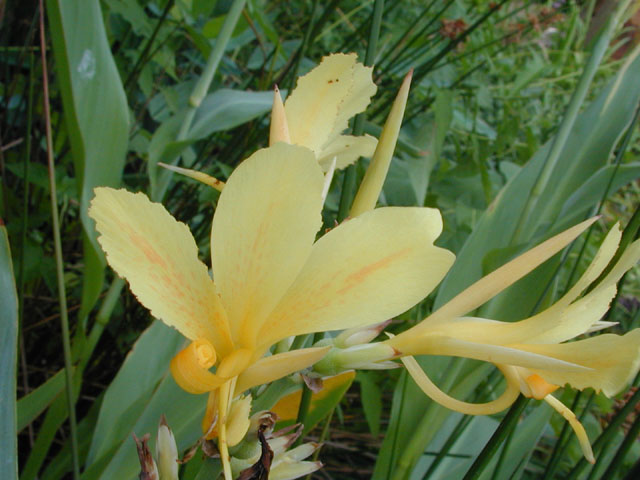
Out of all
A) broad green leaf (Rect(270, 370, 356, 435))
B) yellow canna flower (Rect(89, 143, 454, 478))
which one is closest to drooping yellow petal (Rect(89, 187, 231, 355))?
yellow canna flower (Rect(89, 143, 454, 478))

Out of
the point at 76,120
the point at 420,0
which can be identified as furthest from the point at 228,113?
the point at 420,0

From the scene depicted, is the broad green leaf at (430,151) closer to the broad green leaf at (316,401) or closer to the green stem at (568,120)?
the green stem at (568,120)

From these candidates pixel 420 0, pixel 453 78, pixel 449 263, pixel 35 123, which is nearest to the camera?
pixel 449 263

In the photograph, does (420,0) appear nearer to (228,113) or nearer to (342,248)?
(228,113)

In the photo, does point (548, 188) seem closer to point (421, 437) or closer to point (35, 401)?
point (421, 437)

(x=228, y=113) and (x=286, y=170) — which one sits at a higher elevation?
(x=286, y=170)

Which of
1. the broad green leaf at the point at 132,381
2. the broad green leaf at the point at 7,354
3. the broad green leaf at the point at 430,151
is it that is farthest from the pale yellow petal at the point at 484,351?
the broad green leaf at the point at 430,151

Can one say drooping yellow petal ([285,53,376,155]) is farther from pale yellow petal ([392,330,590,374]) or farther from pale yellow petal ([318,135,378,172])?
pale yellow petal ([392,330,590,374])

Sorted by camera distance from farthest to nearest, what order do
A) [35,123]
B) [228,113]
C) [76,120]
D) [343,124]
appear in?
[35,123]
[228,113]
[76,120]
[343,124]
